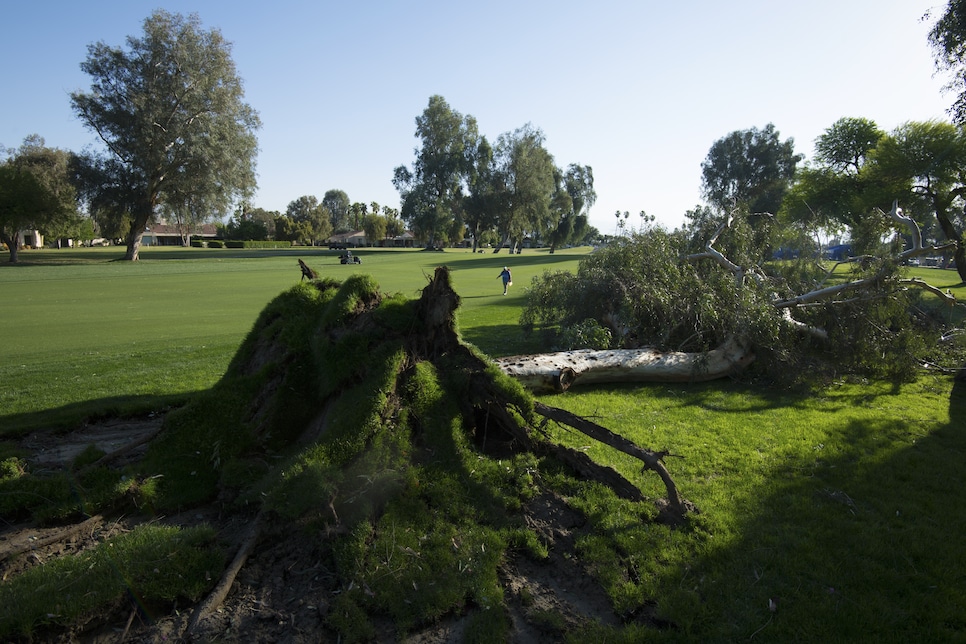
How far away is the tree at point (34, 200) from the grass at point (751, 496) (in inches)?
1636

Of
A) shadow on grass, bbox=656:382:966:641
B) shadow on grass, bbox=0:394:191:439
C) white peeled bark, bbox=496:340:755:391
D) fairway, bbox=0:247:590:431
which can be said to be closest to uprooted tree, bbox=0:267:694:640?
shadow on grass, bbox=656:382:966:641

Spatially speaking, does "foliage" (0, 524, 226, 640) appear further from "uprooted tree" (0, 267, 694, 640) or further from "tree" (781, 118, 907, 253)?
"tree" (781, 118, 907, 253)

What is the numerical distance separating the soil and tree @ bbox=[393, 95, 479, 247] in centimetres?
7108

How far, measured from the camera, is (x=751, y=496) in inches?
187

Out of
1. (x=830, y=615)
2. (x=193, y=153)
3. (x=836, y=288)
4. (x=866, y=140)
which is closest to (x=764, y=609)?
(x=830, y=615)

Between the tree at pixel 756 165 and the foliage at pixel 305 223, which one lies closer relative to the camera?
the tree at pixel 756 165

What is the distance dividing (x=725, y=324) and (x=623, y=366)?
98.5 inches

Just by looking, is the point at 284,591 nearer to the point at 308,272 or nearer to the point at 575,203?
the point at 308,272

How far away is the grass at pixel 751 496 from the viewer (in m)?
3.24

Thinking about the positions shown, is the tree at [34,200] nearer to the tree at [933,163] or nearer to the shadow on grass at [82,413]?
the shadow on grass at [82,413]

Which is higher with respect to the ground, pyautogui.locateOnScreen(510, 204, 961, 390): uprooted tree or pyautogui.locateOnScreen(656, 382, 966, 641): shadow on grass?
pyautogui.locateOnScreen(510, 204, 961, 390): uprooted tree

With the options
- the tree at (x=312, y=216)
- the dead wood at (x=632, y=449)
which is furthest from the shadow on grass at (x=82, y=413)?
the tree at (x=312, y=216)

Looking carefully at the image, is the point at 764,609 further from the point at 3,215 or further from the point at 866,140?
the point at 3,215

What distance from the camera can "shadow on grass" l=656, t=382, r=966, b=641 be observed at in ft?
10.3
